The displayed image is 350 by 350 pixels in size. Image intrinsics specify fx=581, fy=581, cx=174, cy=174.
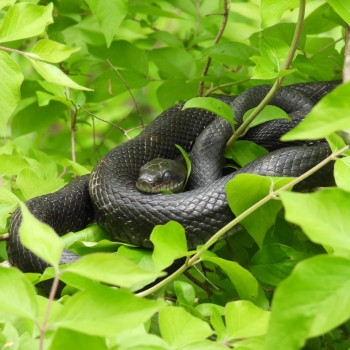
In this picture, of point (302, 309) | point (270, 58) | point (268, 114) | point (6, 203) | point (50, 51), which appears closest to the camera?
point (302, 309)

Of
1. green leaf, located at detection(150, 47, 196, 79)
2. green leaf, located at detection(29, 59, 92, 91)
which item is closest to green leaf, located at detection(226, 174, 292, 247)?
green leaf, located at detection(29, 59, 92, 91)

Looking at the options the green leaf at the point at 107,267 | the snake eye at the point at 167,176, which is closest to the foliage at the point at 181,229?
the green leaf at the point at 107,267

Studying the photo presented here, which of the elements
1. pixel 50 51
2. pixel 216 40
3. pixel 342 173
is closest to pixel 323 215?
pixel 342 173

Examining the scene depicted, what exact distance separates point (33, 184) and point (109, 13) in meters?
0.88

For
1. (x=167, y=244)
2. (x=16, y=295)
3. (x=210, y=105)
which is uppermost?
(x=210, y=105)

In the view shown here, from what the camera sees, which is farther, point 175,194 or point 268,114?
point 175,194

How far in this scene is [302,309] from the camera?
1.04m

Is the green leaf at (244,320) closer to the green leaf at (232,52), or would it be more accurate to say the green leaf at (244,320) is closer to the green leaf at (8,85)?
the green leaf at (8,85)

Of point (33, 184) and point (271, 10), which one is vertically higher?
point (271, 10)

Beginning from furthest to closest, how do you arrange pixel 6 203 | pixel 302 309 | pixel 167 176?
pixel 167 176
pixel 6 203
pixel 302 309

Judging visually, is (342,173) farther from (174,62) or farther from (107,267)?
(174,62)

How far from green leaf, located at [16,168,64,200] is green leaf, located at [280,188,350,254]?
1654 mm

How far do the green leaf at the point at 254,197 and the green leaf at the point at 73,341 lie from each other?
0.66 meters

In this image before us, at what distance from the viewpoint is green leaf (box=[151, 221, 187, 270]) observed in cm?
153
